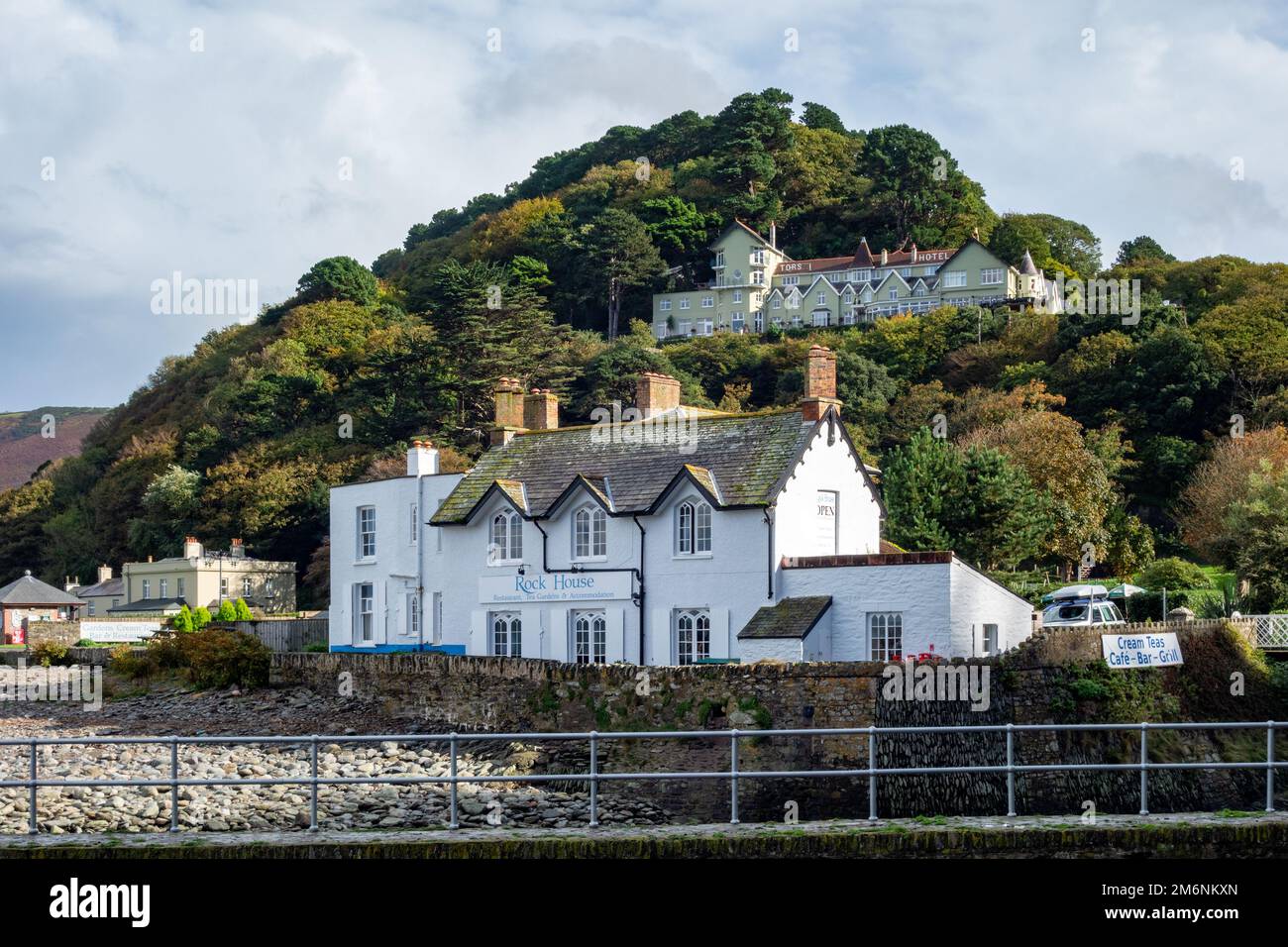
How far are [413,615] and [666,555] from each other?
27.8ft

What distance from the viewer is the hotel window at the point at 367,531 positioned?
42.8m

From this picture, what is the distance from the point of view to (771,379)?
87.3 metres

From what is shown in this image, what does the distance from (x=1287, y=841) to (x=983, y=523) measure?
113ft

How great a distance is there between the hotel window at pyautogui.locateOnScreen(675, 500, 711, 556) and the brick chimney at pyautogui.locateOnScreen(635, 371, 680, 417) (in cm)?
501

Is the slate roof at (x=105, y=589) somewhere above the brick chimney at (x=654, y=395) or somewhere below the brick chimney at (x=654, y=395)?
below

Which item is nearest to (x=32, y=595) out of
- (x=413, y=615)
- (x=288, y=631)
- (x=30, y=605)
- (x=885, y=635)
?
(x=30, y=605)

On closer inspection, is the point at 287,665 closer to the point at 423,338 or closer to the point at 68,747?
the point at 68,747

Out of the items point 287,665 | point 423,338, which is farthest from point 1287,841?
point 423,338

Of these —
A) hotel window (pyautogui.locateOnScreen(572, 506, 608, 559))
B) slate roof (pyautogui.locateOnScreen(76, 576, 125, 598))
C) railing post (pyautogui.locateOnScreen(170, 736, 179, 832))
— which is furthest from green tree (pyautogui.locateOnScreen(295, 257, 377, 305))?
railing post (pyautogui.locateOnScreen(170, 736, 179, 832))

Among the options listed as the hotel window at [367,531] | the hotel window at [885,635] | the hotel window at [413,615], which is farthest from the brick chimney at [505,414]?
the hotel window at [885,635]

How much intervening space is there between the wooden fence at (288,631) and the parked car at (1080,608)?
21232 millimetres

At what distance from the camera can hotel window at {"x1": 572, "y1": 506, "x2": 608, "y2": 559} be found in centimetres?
3706

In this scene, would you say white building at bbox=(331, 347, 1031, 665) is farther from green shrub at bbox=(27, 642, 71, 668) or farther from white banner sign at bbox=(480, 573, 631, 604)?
green shrub at bbox=(27, 642, 71, 668)

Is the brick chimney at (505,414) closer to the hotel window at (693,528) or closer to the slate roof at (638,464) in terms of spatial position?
the slate roof at (638,464)
